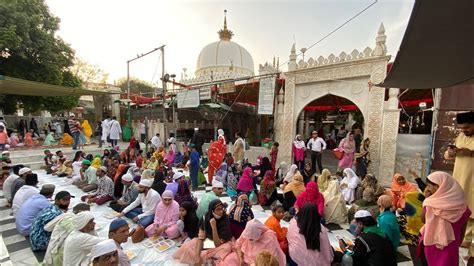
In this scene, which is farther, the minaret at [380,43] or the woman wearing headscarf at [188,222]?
the minaret at [380,43]

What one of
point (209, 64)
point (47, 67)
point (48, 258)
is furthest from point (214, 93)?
point (209, 64)

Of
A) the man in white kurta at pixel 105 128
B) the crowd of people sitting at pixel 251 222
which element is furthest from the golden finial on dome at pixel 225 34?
the crowd of people sitting at pixel 251 222

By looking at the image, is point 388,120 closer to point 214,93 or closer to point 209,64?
point 214,93

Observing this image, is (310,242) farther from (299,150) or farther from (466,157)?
(299,150)

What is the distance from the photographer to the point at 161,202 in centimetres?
334

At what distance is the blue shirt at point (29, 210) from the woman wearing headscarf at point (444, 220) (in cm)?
459

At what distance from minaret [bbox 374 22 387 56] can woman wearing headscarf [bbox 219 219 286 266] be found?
601cm

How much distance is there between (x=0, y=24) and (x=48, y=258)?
11912mm

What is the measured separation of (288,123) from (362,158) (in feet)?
8.46

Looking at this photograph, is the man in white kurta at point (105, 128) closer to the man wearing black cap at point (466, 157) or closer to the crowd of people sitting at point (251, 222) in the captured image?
the crowd of people sitting at point (251, 222)

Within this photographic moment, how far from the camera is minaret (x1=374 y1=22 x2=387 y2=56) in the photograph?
18.7ft

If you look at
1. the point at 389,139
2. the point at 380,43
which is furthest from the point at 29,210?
the point at 380,43

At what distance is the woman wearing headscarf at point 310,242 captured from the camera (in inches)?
85.9

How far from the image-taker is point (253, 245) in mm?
2180
